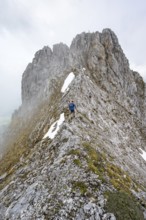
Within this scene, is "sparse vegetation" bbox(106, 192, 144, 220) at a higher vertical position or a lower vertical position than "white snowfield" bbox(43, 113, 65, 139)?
lower

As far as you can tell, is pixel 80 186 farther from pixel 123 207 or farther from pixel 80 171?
pixel 123 207

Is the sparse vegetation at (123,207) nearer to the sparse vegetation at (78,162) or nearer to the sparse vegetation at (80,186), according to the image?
the sparse vegetation at (80,186)

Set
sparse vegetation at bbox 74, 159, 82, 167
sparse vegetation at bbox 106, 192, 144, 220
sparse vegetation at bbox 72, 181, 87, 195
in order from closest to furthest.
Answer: sparse vegetation at bbox 106, 192, 144, 220, sparse vegetation at bbox 72, 181, 87, 195, sparse vegetation at bbox 74, 159, 82, 167

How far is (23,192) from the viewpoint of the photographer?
21.6m

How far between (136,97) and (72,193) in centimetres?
5575

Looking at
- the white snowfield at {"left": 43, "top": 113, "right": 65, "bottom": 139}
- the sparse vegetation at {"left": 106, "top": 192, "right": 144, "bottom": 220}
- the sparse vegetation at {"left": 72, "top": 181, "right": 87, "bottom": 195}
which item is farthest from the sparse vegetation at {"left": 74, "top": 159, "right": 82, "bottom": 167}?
A: the white snowfield at {"left": 43, "top": 113, "right": 65, "bottom": 139}

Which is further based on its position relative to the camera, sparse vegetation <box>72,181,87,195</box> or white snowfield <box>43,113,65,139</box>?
white snowfield <box>43,113,65,139</box>

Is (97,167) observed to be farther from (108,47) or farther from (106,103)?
(108,47)

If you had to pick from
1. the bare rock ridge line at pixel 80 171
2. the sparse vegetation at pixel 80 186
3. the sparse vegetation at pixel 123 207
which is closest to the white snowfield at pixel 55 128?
the bare rock ridge line at pixel 80 171

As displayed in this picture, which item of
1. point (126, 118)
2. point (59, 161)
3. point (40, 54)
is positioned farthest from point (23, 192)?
point (40, 54)

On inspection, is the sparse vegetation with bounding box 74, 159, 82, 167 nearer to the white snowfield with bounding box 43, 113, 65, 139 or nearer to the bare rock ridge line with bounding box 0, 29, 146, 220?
the bare rock ridge line with bounding box 0, 29, 146, 220

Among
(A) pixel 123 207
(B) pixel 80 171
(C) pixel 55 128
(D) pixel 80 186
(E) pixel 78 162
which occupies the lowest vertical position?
(A) pixel 123 207

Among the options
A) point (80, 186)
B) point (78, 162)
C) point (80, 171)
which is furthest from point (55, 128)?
point (80, 186)

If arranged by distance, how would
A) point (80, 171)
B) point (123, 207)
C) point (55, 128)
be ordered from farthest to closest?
point (55, 128) → point (80, 171) → point (123, 207)
